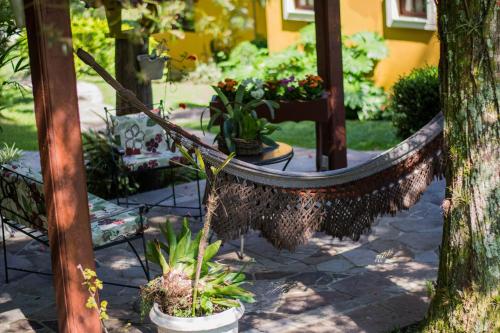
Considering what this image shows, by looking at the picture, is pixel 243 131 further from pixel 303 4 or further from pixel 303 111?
pixel 303 4

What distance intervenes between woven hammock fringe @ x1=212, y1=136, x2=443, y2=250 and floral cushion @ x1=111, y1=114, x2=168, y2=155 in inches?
86.2

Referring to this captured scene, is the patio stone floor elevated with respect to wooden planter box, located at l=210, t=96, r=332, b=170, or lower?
lower

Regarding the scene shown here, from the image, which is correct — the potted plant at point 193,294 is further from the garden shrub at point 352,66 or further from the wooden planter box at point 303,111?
the garden shrub at point 352,66

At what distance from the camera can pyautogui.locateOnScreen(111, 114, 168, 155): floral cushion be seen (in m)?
6.52

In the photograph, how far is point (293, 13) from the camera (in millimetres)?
11305

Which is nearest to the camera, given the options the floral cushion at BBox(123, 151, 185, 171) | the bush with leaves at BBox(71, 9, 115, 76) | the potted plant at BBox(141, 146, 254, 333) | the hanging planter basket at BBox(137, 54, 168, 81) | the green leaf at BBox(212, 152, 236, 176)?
the potted plant at BBox(141, 146, 254, 333)

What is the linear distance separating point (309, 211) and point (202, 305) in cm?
106

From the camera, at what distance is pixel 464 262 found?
3797 mm

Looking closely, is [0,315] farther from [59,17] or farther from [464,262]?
[464,262]

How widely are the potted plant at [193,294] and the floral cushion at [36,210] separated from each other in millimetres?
673

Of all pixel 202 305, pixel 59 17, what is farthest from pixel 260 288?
pixel 59 17

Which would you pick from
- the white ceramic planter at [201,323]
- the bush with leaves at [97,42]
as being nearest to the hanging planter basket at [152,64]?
the white ceramic planter at [201,323]

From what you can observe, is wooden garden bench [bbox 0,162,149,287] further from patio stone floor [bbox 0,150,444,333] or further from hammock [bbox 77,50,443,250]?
hammock [bbox 77,50,443,250]

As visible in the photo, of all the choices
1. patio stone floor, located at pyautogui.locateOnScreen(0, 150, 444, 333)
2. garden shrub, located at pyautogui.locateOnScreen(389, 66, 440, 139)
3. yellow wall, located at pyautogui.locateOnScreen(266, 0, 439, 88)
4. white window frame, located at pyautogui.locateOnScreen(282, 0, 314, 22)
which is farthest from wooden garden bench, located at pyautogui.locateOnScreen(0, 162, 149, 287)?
white window frame, located at pyautogui.locateOnScreen(282, 0, 314, 22)
